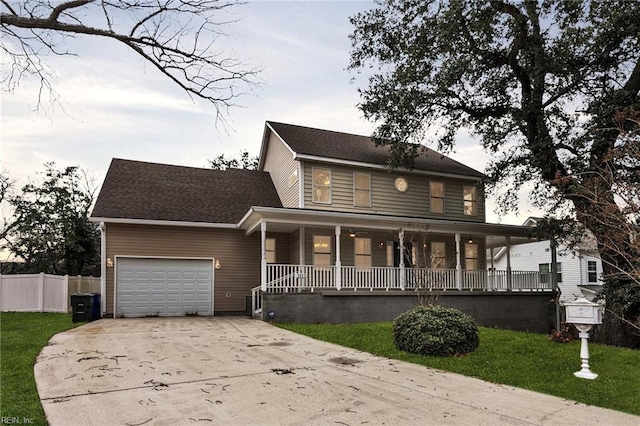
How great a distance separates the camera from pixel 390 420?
500 centimetres

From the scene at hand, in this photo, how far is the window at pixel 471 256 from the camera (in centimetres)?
1916

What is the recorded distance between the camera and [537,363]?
7.98m

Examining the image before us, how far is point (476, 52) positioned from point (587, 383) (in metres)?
10.6

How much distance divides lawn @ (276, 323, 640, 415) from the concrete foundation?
253 cm

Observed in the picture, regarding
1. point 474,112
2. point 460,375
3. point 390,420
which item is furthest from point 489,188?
point 390,420

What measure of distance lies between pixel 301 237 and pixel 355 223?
204 cm

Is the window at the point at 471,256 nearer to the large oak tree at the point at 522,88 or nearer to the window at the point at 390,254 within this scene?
the window at the point at 390,254

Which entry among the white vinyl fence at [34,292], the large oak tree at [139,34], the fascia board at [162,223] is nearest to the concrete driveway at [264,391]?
the large oak tree at [139,34]

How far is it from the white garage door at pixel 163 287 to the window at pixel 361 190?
19.3ft

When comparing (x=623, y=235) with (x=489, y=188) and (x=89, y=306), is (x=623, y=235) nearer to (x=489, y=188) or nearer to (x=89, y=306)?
(x=489, y=188)

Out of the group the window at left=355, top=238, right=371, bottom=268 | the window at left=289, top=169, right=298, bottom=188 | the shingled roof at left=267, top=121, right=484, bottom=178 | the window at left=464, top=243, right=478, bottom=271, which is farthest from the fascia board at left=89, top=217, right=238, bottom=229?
the window at left=464, top=243, right=478, bottom=271

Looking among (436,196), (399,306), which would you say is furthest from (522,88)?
(399,306)

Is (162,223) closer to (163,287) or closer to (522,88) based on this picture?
→ (163,287)

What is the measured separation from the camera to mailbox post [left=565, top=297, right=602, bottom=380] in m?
7.09
